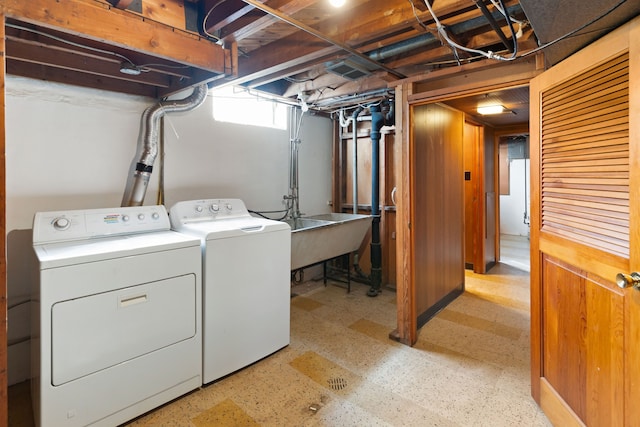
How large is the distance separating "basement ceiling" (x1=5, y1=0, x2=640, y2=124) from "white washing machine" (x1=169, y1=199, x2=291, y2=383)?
3.48ft

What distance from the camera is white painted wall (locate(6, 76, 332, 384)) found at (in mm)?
2232

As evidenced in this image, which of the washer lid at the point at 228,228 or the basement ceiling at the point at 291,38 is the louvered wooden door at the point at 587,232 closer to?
the basement ceiling at the point at 291,38

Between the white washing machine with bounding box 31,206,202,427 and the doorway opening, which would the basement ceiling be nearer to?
the white washing machine with bounding box 31,206,202,427

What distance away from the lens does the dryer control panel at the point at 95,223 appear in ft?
6.57

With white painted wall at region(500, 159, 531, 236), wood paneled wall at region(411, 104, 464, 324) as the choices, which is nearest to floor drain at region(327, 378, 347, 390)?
wood paneled wall at region(411, 104, 464, 324)

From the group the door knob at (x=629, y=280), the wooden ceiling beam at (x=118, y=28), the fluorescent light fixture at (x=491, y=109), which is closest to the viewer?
the door knob at (x=629, y=280)

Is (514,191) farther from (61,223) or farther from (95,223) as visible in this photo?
(61,223)

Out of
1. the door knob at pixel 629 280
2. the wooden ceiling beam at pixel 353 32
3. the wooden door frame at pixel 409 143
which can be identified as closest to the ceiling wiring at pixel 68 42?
the wooden ceiling beam at pixel 353 32

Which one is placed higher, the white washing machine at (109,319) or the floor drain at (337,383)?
the white washing machine at (109,319)

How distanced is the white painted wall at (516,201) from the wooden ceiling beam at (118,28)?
750cm

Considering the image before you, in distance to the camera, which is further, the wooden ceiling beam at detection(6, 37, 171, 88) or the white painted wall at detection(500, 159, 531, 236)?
the white painted wall at detection(500, 159, 531, 236)

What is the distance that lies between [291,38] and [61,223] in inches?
74.4

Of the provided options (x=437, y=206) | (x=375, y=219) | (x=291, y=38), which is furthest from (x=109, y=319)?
(x=375, y=219)

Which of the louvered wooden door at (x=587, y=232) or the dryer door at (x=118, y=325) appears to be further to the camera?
the dryer door at (x=118, y=325)
